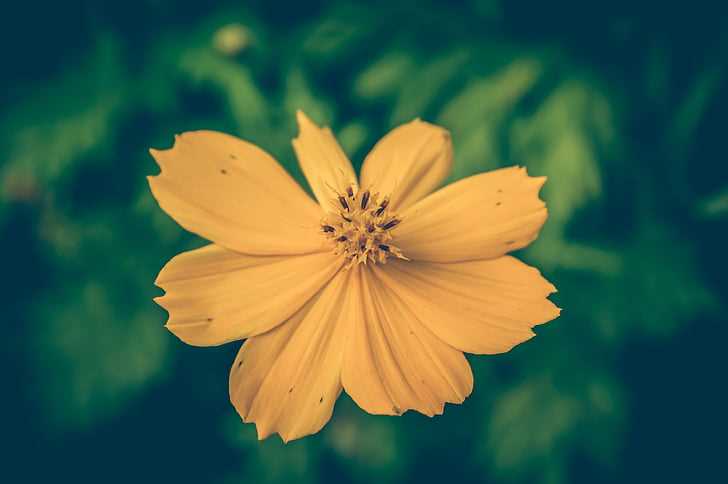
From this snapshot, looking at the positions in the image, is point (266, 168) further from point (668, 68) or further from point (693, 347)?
point (693, 347)

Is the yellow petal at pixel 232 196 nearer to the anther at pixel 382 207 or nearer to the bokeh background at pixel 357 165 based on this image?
the anther at pixel 382 207

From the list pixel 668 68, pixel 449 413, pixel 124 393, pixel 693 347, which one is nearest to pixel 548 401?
pixel 449 413

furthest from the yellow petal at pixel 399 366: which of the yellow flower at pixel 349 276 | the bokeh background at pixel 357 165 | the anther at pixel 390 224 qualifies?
the bokeh background at pixel 357 165

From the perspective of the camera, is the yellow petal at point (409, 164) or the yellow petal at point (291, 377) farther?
the yellow petal at point (409, 164)

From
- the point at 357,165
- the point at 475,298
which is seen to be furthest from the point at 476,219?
the point at 357,165

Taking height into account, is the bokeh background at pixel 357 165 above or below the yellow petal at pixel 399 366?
above

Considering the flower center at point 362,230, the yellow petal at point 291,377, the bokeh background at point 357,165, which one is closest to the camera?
the yellow petal at point 291,377

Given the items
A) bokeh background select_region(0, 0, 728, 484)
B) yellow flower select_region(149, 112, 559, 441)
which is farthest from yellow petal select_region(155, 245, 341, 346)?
bokeh background select_region(0, 0, 728, 484)
